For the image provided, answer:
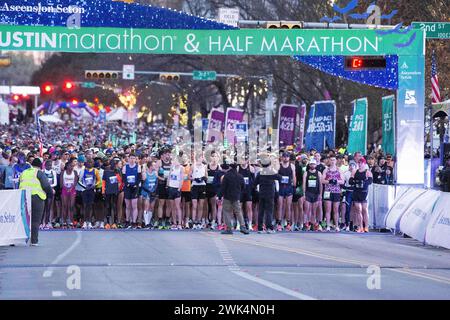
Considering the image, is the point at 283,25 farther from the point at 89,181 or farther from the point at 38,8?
the point at 89,181

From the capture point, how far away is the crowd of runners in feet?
93.7

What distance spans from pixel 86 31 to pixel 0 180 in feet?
14.0

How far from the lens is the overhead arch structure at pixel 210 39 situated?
28297 mm

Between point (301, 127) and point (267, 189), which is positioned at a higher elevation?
point (301, 127)

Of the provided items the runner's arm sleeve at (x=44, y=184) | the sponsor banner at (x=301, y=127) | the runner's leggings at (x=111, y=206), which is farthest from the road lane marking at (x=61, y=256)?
the sponsor banner at (x=301, y=127)

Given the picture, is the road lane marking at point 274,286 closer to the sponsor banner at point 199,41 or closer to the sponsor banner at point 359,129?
the sponsor banner at point 199,41

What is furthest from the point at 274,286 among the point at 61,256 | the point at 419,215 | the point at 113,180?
the point at 113,180

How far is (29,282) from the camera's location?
16.0 meters

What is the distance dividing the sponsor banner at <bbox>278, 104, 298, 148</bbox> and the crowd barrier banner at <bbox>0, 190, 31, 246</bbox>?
21.0 m

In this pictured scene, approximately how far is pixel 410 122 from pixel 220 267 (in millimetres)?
11736

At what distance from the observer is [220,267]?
18.4 metres

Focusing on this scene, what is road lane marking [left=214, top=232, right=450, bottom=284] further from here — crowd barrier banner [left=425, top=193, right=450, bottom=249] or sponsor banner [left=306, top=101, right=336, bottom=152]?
sponsor banner [left=306, top=101, right=336, bottom=152]

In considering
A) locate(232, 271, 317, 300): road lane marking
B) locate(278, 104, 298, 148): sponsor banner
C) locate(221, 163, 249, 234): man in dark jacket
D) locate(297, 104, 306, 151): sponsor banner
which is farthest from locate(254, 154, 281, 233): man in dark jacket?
locate(297, 104, 306, 151): sponsor banner

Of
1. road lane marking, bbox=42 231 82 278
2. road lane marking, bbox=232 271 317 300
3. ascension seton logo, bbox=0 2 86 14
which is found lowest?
road lane marking, bbox=42 231 82 278
